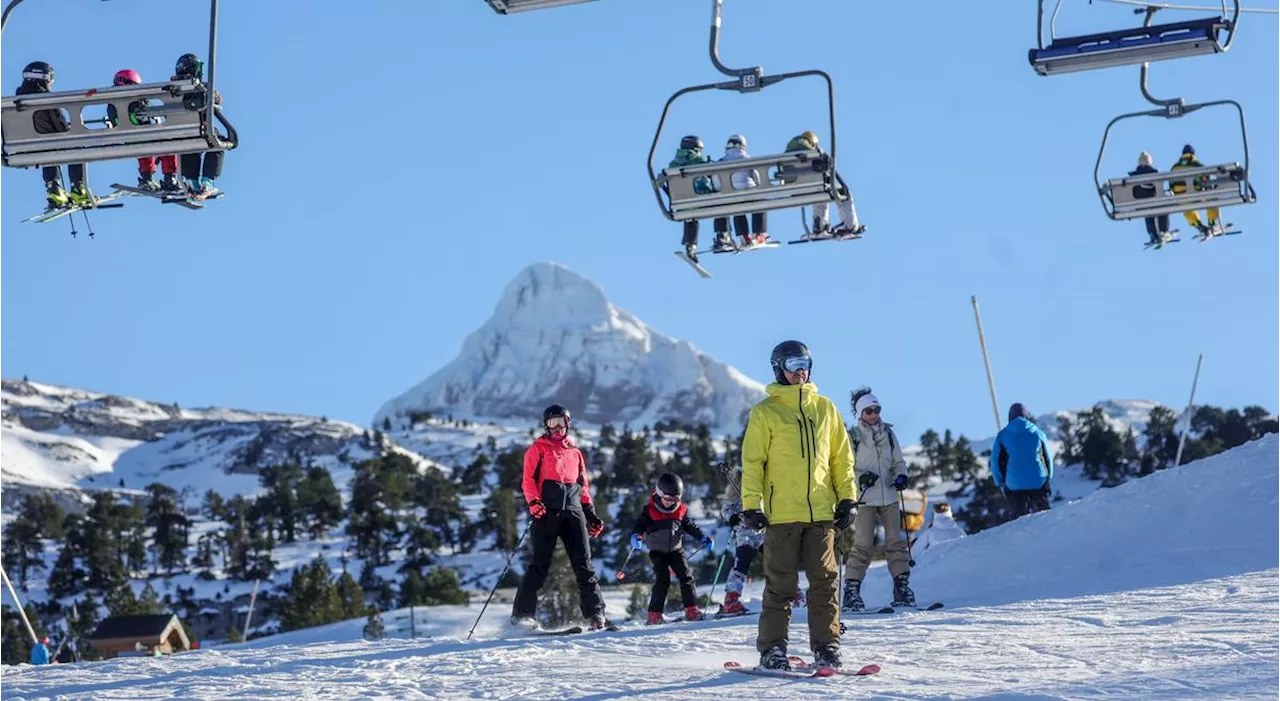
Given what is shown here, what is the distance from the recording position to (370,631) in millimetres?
54094

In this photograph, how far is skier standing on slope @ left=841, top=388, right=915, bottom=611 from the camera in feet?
42.7

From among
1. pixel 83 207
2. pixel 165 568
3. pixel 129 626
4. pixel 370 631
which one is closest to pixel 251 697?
pixel 83 207

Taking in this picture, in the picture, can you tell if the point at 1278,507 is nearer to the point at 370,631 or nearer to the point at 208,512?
the point at 370,631

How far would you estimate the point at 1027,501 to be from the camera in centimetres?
1652

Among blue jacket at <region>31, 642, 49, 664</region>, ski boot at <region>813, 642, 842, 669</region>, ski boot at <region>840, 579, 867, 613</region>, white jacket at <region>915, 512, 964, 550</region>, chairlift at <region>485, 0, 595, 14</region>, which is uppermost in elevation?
chairlift at <region>485, 0, 595, 14</region>

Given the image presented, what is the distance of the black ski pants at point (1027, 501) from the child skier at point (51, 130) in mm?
8569

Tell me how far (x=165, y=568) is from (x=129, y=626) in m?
43.8

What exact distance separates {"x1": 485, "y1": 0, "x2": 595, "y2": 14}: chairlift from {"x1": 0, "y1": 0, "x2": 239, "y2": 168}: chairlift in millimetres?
2316

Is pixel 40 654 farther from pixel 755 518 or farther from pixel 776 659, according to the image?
pixel 755 518

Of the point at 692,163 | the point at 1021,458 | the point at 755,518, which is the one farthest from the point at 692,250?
the point at 755,518

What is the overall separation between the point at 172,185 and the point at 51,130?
1981mm

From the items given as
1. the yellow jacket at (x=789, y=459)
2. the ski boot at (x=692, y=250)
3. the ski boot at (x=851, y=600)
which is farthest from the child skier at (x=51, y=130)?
the yellow jacket at (x=789, y=459)

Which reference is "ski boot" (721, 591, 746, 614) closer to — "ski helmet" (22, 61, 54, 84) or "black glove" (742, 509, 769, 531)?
"black glove" (742, 509, 769, 531)

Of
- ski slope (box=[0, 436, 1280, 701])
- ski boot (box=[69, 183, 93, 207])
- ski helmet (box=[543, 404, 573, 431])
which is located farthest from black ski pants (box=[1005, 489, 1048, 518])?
ski boot (box=[69, 183, 93, 207])
